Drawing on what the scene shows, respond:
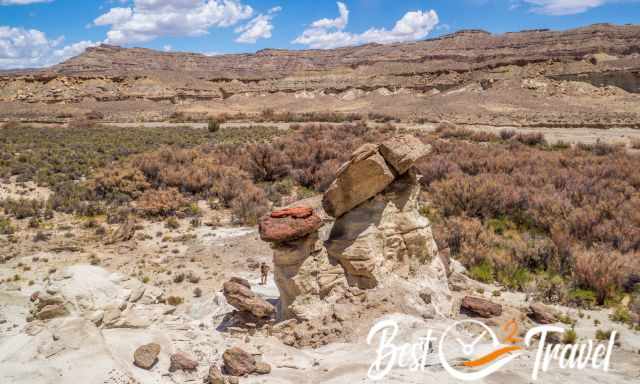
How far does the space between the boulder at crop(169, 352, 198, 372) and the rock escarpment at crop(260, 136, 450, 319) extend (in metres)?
1.58

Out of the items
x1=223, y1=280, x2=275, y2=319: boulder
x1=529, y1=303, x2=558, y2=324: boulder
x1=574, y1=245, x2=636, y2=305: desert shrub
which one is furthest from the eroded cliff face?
x1=223, y1=280, x2=275, y2=319: boulder

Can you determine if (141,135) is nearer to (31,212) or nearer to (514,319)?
(31,212)

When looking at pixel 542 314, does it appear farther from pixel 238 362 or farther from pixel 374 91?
pixel 374 91

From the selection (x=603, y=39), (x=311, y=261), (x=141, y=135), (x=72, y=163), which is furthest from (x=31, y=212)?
(x=603, y=39)

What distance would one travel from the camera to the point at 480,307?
5832mm

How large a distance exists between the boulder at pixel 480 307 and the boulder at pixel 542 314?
0.50 m

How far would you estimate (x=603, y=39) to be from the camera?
325 feet

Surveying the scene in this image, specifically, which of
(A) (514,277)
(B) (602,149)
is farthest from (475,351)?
(B) (602,149)

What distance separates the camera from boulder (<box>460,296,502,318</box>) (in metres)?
5.70

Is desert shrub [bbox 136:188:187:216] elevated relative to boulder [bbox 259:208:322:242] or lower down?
lower down

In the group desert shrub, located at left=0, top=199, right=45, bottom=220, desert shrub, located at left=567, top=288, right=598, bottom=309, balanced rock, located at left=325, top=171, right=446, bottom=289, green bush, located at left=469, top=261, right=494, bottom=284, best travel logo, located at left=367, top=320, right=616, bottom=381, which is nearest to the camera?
best travel logo, located at left=367, top=320, right=616, bottom=381

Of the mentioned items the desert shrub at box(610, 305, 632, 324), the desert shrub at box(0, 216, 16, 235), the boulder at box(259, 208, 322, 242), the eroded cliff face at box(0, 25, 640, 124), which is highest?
the eroded cliff face at box(0, 25, 640, 124)

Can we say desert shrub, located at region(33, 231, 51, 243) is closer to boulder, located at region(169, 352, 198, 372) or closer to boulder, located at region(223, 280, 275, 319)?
boulder, located at region(223, 280, 275, 319)

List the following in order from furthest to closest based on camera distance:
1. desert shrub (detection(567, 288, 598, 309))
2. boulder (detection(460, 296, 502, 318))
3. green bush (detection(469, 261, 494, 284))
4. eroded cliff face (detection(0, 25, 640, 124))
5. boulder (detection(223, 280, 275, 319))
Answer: eroded cliff face (detection(0, 25, 640, 124)) < green bush (detection(469, 261, 494, 284)) < desert shrub (detection(567, 288, 598, 309)) < boulder (detection(223, 280, 275, 319)) < boulder (detection(460, 296, 502, 318))
